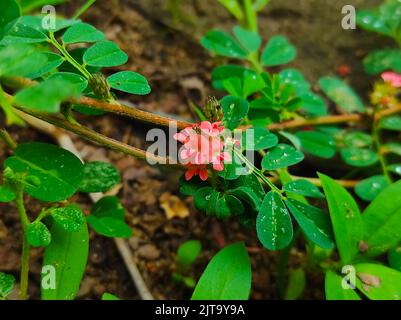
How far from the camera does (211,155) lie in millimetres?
1129

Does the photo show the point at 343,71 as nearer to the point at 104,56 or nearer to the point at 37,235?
the point at 104,56

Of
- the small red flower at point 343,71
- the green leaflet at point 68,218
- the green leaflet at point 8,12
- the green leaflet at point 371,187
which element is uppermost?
the small red flower at point 343,71

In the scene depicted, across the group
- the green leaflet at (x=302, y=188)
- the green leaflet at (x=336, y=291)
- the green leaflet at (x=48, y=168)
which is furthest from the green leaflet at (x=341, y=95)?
the green leaflet at (x=48, y=168)

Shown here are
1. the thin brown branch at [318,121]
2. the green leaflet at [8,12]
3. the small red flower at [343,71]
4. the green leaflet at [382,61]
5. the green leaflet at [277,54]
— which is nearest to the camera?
the green leaflet at [8,12]

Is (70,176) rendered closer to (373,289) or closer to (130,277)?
(130,277)

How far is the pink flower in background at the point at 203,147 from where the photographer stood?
1.12 m

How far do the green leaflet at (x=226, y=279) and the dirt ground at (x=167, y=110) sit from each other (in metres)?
0.36

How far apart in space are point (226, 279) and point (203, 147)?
35cm

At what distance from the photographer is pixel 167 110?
1.90 meters

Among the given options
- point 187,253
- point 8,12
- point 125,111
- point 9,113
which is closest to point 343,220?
point 187,253

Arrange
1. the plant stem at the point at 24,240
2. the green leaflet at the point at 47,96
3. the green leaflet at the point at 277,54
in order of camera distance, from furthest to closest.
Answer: the green leaflet at the point at 277,54 → the plant stem at the point at 24,240 → the green leaflet at the point at 47,96

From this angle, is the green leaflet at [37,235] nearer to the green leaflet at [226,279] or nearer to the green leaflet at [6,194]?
the green leaflet at [6,194]

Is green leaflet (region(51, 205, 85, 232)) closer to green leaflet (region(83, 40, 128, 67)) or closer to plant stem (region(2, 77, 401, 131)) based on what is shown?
plant stem (region(2, 77, 401, 131))
